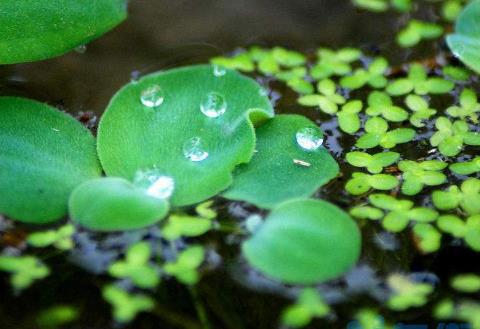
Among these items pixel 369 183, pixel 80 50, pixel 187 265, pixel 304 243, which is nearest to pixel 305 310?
pixel 304 243

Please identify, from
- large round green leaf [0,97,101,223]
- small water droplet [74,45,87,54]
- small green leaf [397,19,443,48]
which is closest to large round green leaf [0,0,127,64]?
large round green leaf [0,97,101,223]

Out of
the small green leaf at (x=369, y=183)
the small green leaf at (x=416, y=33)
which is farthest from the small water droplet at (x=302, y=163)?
the small green leaf at (x=416, y=33)

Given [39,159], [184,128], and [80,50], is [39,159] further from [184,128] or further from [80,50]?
[80,50]

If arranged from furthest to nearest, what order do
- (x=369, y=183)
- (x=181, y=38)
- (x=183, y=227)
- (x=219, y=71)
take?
(x=181, y=38) → (x=219, y=71) → (x=369, y=183) → (x=183, y=227)

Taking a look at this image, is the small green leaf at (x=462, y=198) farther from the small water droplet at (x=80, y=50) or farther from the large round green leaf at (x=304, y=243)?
the small water droplet at (x=80, y=50)

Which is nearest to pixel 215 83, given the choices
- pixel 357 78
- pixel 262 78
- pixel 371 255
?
pixel 262 78

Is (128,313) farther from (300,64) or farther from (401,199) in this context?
(300,64)
